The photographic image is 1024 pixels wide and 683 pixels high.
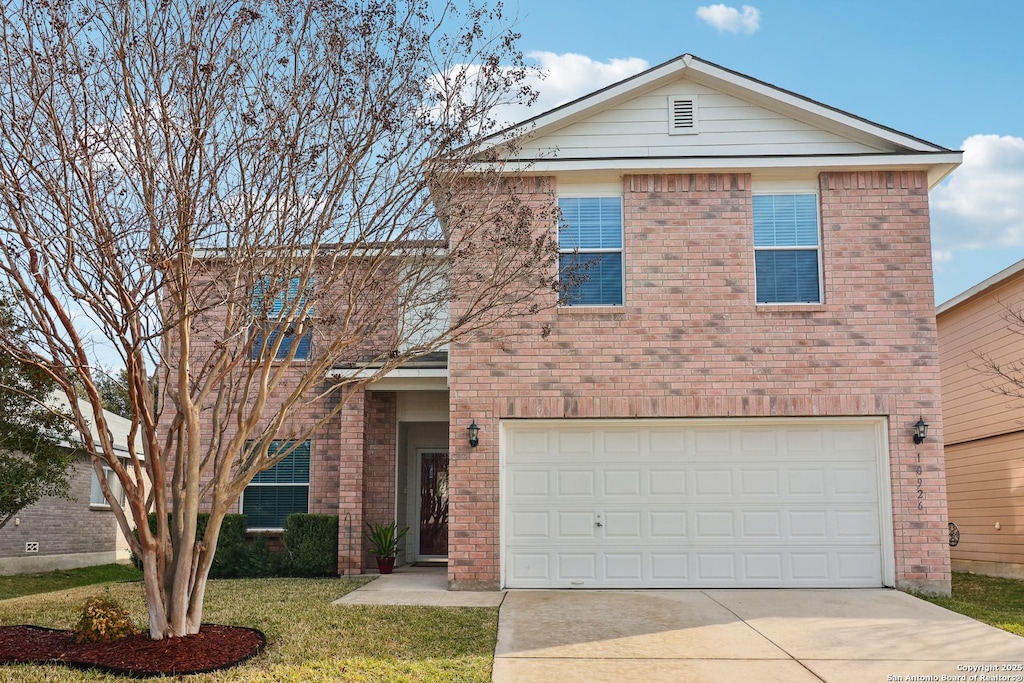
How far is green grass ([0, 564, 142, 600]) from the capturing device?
1488 cm

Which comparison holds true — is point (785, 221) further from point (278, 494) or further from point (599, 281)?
point (278, 494)

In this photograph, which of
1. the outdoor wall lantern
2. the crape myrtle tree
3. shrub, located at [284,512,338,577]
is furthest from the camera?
shrub, located at [284,512,338,577]

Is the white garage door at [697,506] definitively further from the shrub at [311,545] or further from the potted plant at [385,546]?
the shrub at [311,545]

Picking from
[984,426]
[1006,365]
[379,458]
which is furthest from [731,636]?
[984,426]

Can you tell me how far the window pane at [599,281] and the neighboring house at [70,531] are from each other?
10.2 m

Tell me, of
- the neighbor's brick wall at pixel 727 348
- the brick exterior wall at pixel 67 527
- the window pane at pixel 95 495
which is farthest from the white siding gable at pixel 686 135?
the window pane at pixel 95 495

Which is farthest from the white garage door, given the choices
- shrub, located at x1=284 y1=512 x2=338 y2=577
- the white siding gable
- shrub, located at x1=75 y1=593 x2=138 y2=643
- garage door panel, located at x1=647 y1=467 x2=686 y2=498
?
shrub, located at x1=75 y1=593 x2=138 y2=643

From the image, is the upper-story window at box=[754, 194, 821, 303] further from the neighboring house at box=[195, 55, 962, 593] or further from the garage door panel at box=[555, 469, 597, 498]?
the garage door panel at box=[555, 469, 597, 498]

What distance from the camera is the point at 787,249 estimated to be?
42.3 ft

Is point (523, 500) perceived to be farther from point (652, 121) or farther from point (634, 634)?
point (652, 121)

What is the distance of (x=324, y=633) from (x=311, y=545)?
18.6 ft

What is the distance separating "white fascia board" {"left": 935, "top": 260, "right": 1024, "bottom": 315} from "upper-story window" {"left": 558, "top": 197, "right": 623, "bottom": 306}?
704 centimetres

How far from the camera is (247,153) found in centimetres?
798

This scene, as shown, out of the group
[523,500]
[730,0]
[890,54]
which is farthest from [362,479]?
[890,54]
